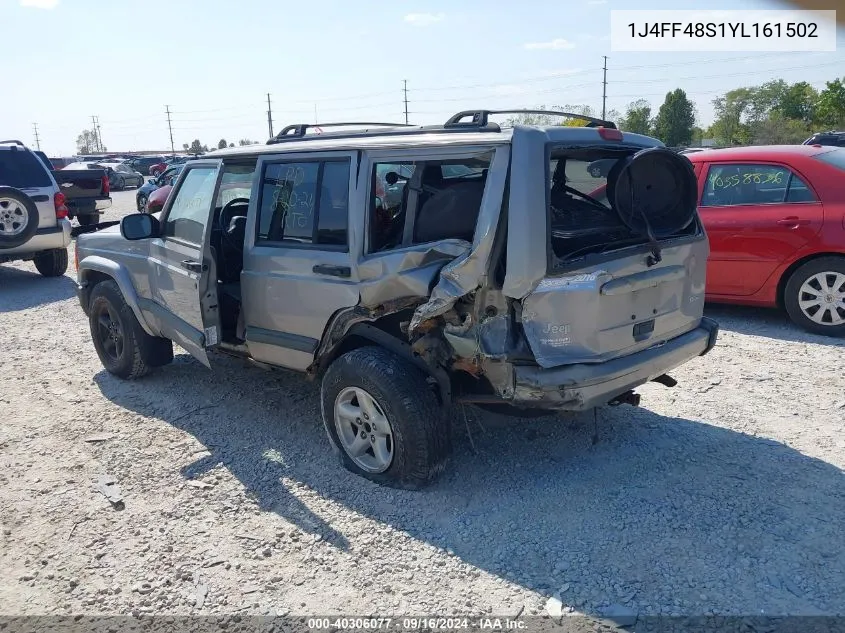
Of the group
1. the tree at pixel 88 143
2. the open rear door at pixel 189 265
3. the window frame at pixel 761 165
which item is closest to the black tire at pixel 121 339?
the open rear door at pixel 189 265

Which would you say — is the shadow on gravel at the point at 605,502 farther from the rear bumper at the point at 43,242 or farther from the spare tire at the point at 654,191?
the rear bumper at the point at 43,242

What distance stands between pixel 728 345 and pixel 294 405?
3819mm

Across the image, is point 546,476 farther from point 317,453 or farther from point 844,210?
point 844,210

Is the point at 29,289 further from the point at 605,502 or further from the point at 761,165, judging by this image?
the point at 761,165

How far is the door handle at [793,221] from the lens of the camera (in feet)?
20.1

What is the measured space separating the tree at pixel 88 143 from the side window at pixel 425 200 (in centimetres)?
12803

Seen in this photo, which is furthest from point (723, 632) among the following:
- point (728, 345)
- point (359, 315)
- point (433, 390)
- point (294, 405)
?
point (728, 345)

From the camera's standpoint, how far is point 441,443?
11.8ft

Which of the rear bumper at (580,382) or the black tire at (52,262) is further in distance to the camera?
the black tire at (52,262)

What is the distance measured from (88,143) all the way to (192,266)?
136 m

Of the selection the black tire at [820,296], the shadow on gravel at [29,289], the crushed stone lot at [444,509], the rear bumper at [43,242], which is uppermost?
the rear bumper at [43,242]

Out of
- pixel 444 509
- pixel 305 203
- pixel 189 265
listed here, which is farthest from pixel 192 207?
pixel 444 509

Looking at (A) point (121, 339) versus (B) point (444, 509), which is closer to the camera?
(B) point (444, 509)

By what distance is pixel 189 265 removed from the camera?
4.43m
